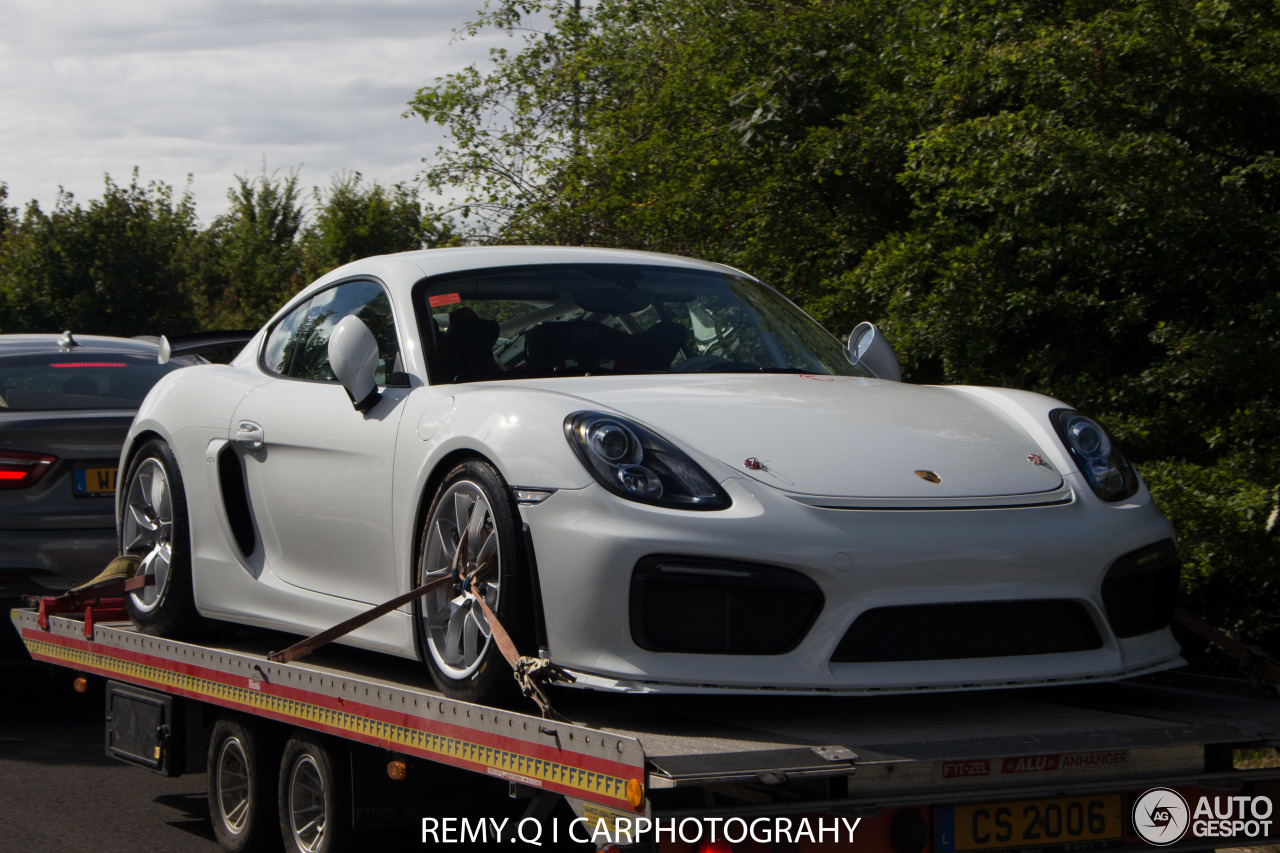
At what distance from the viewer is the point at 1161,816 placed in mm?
3293

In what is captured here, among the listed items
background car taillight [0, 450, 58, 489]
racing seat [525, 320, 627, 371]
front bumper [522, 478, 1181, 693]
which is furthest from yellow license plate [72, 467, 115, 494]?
front bumper [522, 478, 1181, 693]

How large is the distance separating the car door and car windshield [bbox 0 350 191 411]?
2.53 metres

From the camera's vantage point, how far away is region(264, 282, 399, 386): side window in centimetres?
458

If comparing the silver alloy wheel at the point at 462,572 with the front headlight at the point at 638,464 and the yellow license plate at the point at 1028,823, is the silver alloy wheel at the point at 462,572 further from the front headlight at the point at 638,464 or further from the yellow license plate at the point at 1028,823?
the yellow license plate at the point at 1028,823

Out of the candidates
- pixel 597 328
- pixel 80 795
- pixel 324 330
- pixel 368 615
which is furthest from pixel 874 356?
pixel 80 795

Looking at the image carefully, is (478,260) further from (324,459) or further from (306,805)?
(306,805)

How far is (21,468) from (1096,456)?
5.03 m

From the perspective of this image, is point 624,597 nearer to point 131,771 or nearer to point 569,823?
point 569,823

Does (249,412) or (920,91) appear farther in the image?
(920,91)

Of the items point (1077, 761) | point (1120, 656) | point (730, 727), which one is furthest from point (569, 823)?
point (1120, 656)

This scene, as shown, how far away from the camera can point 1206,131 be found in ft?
28.3

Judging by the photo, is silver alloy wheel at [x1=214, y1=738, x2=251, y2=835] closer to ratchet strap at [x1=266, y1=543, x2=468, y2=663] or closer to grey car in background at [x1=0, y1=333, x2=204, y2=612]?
ratchet strap at [x1=266, y1=543, x2=468, y2=663]

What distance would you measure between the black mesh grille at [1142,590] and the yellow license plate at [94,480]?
16.2ft

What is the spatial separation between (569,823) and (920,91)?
27.2ft
